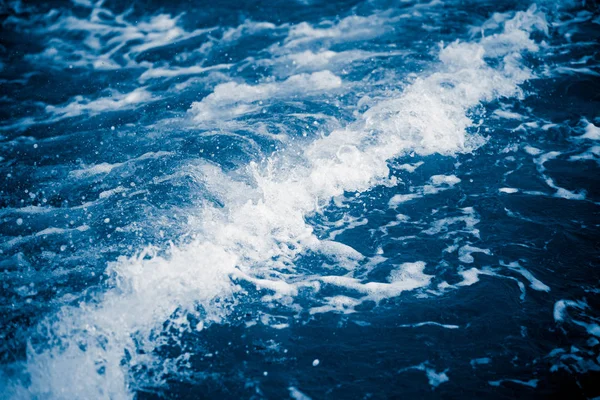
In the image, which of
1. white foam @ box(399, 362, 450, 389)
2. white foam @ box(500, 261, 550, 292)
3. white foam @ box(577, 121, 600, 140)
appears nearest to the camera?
white foam @ box(399, 362, 450, 389)

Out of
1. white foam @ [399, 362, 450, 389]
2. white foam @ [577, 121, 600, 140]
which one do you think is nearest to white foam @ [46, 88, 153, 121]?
white foam @ [399, 362, 450, 389]

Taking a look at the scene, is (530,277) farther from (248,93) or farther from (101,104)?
(101,104)

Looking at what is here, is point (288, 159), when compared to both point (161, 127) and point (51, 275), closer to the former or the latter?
point (161, 127)

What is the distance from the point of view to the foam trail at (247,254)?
3.49m

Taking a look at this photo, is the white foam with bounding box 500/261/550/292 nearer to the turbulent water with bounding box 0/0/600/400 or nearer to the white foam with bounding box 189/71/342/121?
the turbulent water with bounding box 0/0/600/400

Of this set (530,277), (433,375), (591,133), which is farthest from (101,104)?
(591,133)

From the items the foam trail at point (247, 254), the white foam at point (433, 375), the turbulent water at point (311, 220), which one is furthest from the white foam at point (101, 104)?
the white foam at point (433, 375)

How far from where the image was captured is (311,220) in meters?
5.10

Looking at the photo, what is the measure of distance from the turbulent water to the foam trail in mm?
27

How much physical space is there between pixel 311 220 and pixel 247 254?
106 cm

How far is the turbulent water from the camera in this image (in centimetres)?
345

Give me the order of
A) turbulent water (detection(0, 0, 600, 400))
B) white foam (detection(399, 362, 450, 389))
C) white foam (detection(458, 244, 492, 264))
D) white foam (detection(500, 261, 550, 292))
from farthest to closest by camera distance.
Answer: white foam (detection(458, 244, 492, 264)) → white foam (detection(500, 261, 550, 292)) → turbulent water (detection(0, 0, 600, 400)) → white foam (detection(399, 362, 450, 389))

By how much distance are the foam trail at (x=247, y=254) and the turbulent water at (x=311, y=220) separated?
0.09 ft

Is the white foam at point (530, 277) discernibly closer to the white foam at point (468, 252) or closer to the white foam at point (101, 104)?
the white foam at point (468, 252)
